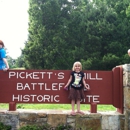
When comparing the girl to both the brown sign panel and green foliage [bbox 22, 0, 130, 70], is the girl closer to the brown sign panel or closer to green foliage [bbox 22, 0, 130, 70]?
the brown sign panel

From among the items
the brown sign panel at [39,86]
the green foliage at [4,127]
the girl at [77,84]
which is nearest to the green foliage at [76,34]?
the brown sign panel at [39,86]

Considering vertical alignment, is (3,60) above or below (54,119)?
above

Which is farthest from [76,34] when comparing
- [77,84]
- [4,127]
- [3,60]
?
[4,127]

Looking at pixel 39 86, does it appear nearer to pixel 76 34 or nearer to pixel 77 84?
pixel 77 84

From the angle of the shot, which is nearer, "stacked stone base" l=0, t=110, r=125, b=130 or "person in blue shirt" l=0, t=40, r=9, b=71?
"stacked stone base" l=0, t=110, r=125, b=130

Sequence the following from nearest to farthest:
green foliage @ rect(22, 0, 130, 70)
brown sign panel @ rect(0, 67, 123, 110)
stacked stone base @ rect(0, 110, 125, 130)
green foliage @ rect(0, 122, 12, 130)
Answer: green foliage @ rect(0, 122, 12, 130)
stacked stone base @ rect(0, 110, 125, 130)
brown sign panel @ rect(0, 67, 123, 110)
green foliage @ rect(22, 0, 130, 70)

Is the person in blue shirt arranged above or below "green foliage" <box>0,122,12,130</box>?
above

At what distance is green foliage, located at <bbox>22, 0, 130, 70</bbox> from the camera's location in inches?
947

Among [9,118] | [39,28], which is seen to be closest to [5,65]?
[9,118]

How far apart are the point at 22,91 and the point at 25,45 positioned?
2397 cm

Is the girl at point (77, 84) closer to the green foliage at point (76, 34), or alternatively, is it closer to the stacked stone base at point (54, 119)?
the stacked stone base at point (54, 119)

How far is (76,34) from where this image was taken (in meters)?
26.1

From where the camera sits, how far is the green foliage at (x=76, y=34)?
78.9 feet

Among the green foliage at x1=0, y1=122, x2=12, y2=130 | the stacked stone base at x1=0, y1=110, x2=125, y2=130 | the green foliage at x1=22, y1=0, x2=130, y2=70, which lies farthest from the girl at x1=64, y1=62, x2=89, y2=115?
the green foliage at x1=22, y1=0, x2=130, y2=70
